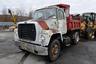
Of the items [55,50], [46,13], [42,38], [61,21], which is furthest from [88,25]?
[42,38]

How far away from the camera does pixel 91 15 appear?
45.3 ft

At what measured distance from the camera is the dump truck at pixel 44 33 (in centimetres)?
622

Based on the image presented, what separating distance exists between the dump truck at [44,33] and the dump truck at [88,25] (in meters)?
4.97

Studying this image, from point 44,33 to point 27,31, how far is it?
1.02 metres

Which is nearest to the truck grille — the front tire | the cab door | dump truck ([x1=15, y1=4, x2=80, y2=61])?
dump truck ([x1=15, y1=4, x2=80, y2=61])

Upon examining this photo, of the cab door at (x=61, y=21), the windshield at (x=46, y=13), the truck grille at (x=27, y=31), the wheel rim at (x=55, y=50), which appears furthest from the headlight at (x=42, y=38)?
the cab door at (x=61, y=21)

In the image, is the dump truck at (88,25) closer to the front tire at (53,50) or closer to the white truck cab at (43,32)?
the white truck cab at (43,32)

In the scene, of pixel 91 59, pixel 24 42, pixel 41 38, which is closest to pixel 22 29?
pixel 24 42

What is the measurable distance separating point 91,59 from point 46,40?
8.40 ft

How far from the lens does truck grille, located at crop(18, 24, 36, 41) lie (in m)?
A: 6.48

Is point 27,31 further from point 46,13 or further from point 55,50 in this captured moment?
point 55,50

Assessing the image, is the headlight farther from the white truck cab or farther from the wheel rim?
the wheel rim

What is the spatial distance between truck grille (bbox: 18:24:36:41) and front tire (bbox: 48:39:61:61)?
0.89 meters

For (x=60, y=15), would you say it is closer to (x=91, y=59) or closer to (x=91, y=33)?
(x=91, y=59)
